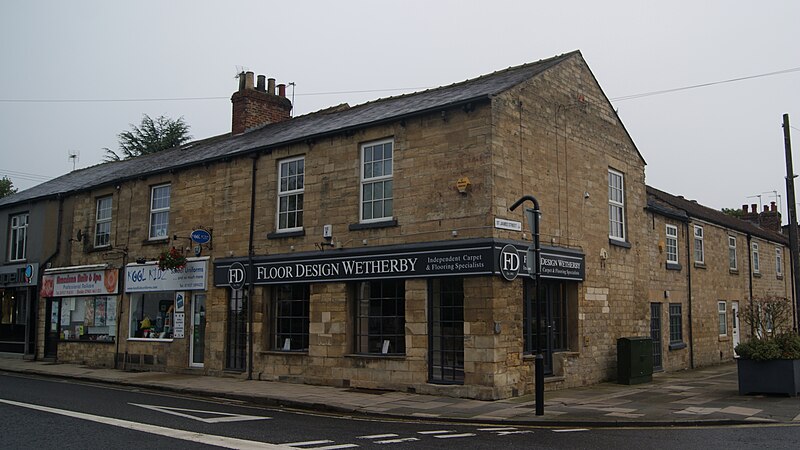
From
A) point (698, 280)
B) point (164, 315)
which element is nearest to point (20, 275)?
point (164, 315)

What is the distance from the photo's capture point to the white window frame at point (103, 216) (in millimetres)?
23547

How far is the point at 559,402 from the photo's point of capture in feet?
45.0

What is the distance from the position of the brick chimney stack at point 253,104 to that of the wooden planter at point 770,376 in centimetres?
1704

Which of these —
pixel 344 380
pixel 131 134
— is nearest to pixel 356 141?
pixel 344 380

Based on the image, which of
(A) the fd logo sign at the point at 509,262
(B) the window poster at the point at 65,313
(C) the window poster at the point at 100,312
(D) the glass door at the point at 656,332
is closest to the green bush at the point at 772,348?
(A) the fd logo sign at the point at 509,262

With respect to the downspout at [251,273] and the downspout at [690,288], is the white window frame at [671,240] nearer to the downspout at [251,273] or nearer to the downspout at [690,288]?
the downspout at [690,288]

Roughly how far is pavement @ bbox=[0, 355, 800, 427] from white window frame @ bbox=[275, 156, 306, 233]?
13.4 ft

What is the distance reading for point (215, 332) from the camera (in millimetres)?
19062

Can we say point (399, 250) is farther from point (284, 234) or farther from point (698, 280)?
point (698, 280)

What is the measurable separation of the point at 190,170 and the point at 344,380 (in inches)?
342

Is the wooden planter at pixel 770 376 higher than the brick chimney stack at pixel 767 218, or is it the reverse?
the brick chimney stack at pixel 767 218

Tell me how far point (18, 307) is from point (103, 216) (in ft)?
21.9

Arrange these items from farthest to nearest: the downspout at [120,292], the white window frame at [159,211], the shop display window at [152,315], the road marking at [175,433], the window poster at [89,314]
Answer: the window poster at [89,314], the downspout at [120,292], the white window frame at [159,211], the shop display window at [152,315], the road marking at [175,433]

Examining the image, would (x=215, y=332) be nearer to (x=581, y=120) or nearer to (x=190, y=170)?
(x=190, y=170)
